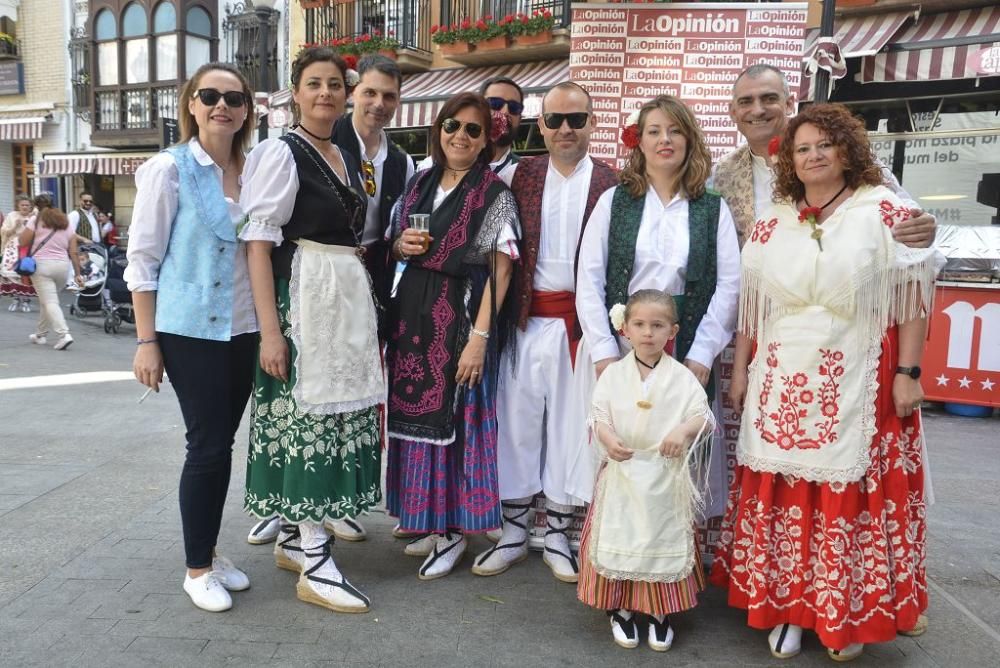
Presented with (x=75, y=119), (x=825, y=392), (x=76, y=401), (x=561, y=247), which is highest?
(x=75, y=119)

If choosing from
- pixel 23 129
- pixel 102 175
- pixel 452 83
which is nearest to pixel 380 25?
pixel 452 83

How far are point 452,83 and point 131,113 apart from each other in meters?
10.0

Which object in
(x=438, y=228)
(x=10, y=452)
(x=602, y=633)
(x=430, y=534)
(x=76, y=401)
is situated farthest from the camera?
(x=76, y=401)

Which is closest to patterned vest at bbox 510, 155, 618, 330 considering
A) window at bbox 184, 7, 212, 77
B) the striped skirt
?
the striped skirt

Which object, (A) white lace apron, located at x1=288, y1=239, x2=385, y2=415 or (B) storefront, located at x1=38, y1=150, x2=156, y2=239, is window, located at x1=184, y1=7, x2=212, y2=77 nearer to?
(B) storefront, located at x1=38, y1=150, x2=156, y2=239

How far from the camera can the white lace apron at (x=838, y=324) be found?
8.26ft

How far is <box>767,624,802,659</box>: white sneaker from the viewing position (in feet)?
8.73

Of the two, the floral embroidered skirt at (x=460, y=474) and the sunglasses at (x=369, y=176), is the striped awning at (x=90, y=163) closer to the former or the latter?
the sunglasses at (x=369, y=176)

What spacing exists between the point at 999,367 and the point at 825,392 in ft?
17.3

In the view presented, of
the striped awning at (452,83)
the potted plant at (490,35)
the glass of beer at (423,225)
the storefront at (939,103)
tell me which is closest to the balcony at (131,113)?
the striped awning at (452,83)

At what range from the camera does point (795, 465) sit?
2.58 m

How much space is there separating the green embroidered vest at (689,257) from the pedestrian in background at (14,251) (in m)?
9.17

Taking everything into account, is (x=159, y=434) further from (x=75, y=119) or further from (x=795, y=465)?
(x=75, y=119)

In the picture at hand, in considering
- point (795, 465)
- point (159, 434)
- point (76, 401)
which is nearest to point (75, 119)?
point (76, 401)
